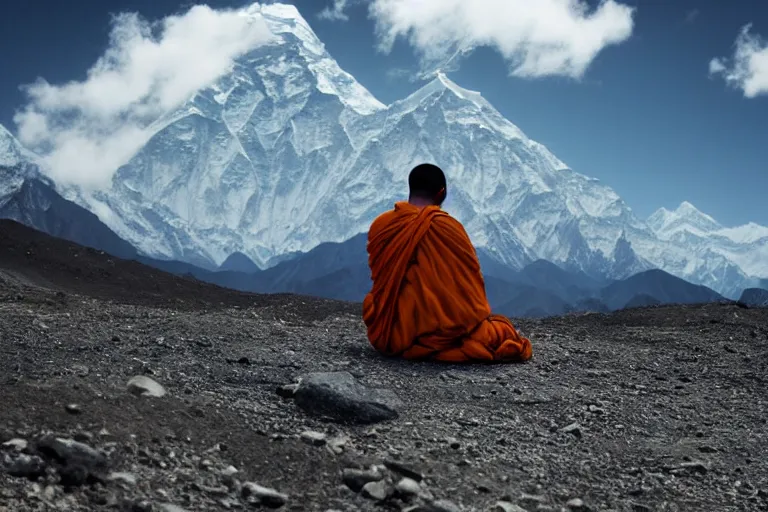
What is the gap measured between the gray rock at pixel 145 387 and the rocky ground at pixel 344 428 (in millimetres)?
17

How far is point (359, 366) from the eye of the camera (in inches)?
298

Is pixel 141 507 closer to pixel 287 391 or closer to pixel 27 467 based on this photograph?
pixel 27 467

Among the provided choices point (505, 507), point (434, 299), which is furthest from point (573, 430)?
point (434, 299)

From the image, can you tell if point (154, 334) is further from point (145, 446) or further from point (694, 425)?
point (694, 425)

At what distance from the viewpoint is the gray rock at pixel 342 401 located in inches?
214

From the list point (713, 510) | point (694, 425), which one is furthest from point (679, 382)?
point (713, 510)

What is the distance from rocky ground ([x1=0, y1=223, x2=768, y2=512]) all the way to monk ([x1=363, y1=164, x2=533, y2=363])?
30 cm

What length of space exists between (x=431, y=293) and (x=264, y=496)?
428 centimetres

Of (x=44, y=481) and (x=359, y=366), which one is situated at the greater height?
(x=359, y=366)

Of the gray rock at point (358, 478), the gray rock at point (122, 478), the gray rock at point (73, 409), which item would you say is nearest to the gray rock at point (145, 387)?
the gray rock at point (73, 409)

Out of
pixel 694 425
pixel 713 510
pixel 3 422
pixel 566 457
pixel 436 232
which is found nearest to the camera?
pixel 3 422

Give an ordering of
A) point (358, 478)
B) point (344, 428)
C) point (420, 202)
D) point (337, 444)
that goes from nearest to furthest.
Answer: point (358, 478)
point (337, 444)
point (344, 428)
point (420, 202)

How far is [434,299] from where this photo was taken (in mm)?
7914

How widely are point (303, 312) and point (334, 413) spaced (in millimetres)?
12737
